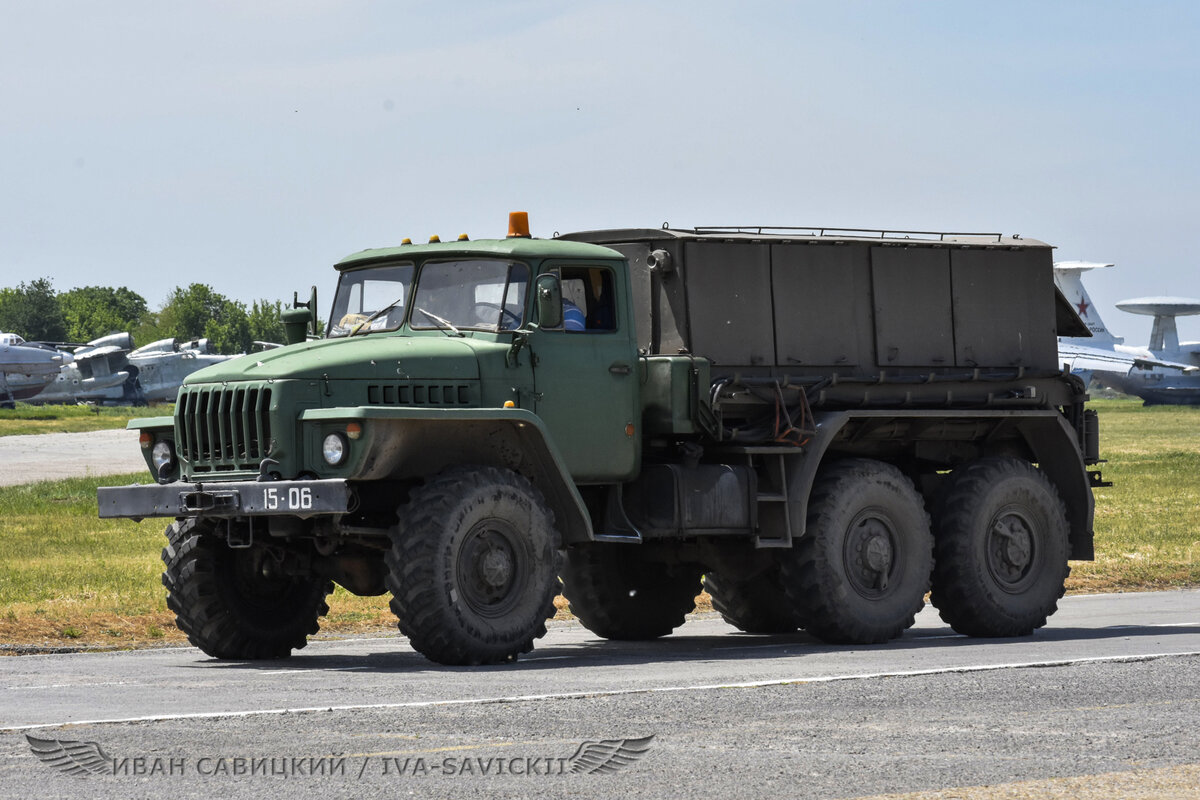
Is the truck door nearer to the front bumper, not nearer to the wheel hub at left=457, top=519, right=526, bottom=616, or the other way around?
the wheel hub at left=457, top=519, right=526, bottom=616

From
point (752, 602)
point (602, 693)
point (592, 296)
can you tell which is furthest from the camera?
point (752, 602)

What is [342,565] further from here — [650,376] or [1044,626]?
[1044,626]

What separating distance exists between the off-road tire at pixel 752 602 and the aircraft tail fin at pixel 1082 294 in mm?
93871

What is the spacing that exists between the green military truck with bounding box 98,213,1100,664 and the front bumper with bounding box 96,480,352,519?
0.02m

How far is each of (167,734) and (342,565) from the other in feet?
13.6

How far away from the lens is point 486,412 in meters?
13.0

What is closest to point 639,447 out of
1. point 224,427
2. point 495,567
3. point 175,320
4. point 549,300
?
point 549,300

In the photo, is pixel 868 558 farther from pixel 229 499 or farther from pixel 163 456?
pixel 163 456

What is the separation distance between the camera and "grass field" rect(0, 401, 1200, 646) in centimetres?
1764

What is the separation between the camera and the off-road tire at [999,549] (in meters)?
16.4

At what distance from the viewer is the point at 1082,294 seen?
11581cm

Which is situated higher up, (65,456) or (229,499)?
(229,499)

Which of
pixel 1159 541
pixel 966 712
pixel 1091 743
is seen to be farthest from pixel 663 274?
pixel 1159 541

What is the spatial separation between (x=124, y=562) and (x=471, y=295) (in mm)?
11533
